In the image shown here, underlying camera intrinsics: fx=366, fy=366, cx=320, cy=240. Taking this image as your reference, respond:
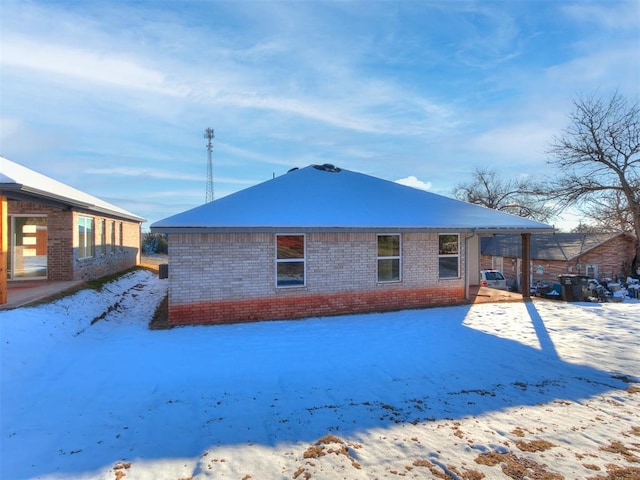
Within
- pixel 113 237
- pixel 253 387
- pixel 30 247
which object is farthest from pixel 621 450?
pixel 113 237

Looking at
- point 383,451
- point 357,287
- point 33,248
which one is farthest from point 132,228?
point 383,451

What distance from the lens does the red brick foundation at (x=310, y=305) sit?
9734 millimetres

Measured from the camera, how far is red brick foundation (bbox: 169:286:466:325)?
9.73m

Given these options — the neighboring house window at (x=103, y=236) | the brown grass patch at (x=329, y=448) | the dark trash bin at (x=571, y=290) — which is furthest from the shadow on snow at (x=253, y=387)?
the neighboring house window at (x=103, y=236)

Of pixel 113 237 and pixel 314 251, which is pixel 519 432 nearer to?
pixel 314 251

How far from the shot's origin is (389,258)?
1168cm

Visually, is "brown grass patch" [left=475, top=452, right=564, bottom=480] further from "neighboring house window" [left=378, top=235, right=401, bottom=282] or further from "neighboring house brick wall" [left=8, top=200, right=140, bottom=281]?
"neighboring house brick wall" [left=8, top=200, right=140, bottom=281]

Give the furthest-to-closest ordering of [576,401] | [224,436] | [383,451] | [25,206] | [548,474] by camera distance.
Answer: [25,206] < [576,401] < [224,436] < [383,451] < [548,474]

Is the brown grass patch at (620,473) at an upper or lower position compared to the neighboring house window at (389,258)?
lower

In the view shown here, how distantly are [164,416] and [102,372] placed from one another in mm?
2391

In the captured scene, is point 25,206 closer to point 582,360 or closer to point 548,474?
point 548,474

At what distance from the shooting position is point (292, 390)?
18.5ft

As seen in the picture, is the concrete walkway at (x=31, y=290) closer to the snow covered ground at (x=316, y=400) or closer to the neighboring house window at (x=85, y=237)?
the snow covered ground at (x=316, y=400)

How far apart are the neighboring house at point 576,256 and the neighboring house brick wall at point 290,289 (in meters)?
20.0
